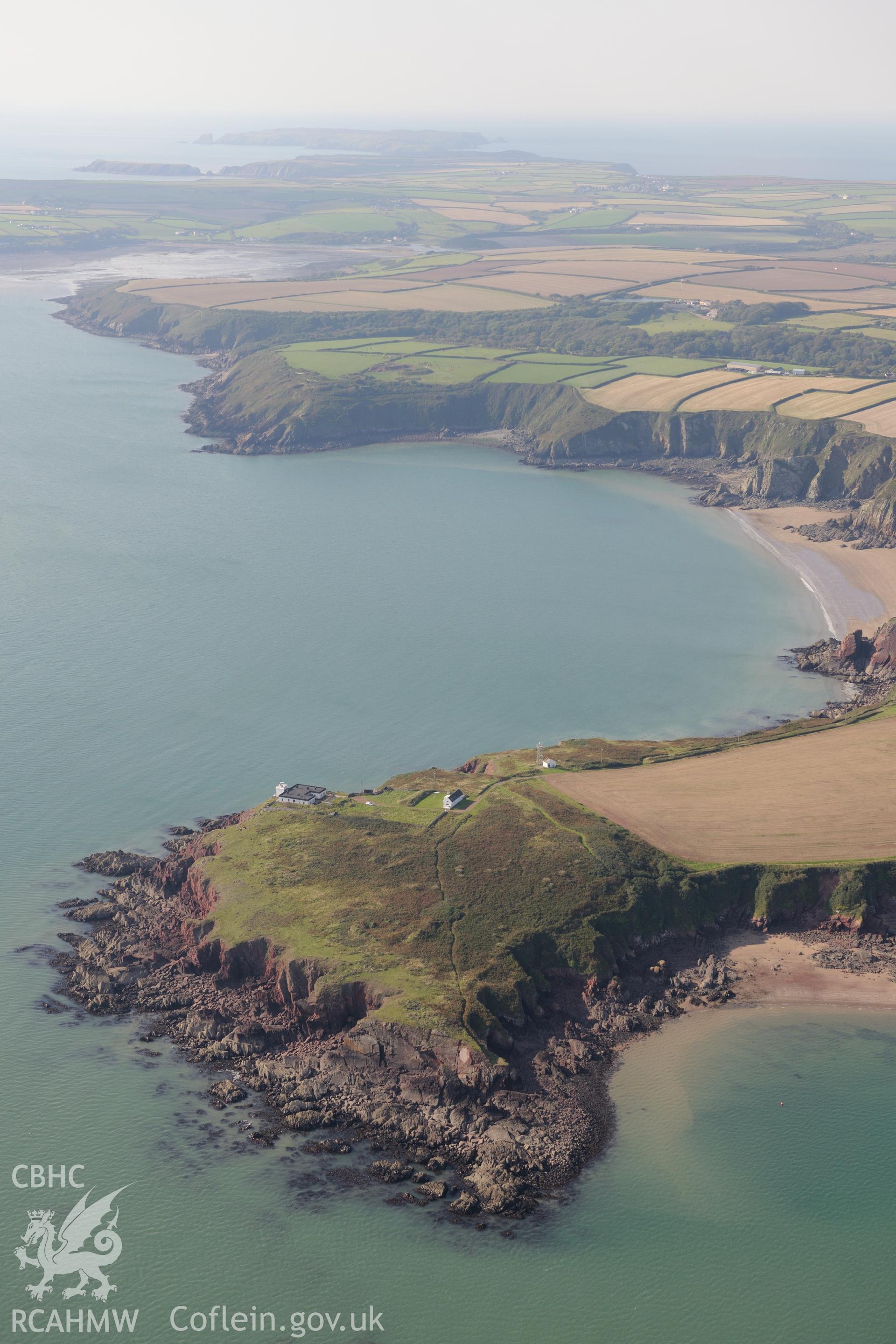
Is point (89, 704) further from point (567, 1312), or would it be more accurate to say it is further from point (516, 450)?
point (516, 450)

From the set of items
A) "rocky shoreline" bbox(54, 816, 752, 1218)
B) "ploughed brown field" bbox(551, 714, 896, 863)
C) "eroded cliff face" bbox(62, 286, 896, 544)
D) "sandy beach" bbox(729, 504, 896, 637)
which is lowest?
"rocky shoreline" bbox(54, 816, 752, 1218)

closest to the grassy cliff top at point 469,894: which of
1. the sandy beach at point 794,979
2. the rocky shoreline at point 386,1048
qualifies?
the rocky shoreline at point 386,1048

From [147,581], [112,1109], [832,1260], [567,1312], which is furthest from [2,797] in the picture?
[832,1260]

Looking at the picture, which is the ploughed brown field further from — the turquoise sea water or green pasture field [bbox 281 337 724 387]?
green pasture field [bbox 281 337 724 387]

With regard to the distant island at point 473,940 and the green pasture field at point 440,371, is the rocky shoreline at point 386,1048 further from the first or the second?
the green pasture field at point 440,371

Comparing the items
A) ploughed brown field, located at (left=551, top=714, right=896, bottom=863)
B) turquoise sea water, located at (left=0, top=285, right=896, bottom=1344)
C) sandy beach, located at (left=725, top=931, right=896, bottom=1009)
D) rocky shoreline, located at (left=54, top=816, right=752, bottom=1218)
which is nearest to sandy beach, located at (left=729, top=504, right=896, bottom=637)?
turquoise sea water, located at (left=0, top=285, right=896, bottom=1344)

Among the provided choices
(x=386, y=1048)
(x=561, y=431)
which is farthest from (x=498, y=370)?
(x=386, y=1048)

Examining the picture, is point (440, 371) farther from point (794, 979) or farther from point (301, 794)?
point (794, 979)
